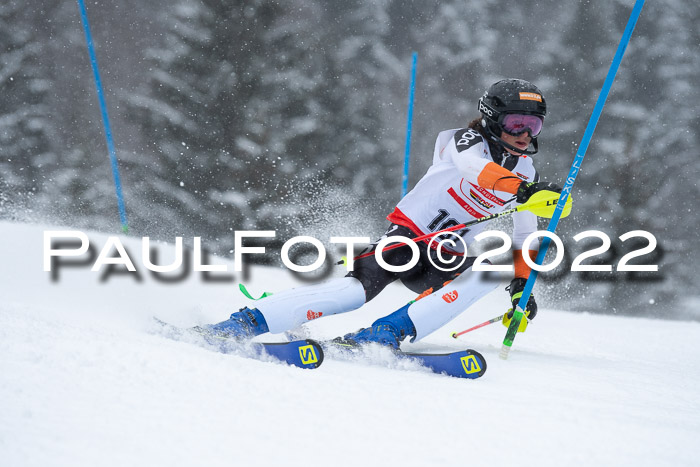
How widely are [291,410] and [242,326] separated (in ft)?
3.67

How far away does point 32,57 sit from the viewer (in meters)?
13.7

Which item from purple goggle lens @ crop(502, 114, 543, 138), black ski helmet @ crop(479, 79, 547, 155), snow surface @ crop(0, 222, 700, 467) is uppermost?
black ski helmet @ crop(479, 79, 547, 155)

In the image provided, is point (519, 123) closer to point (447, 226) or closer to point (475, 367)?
point (447, 226)

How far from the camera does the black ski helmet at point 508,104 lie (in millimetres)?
2766

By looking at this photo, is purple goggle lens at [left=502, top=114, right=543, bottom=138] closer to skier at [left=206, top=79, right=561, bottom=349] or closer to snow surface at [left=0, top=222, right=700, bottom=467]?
skier at [left=206, top=79, right=561, bottom=349]

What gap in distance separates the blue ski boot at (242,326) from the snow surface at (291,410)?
0.28 m

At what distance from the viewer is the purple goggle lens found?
2.79 meters

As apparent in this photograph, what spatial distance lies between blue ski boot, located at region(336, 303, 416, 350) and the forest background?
32.8 ft

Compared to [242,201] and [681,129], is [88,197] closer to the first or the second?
[242,201]

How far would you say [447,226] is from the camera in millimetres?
3025

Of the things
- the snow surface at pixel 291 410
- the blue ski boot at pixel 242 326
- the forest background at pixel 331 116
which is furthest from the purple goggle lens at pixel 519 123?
the forest background at pixel 331 116

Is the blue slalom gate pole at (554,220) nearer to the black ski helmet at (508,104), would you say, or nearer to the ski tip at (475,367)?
the black ski helmet at (508,104)

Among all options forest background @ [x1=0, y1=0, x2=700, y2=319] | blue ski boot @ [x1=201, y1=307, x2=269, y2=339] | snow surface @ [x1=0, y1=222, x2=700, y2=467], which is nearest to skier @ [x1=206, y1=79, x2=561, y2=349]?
blue ski boot @ [x1=201, y1=307, x2=269, y2=339]

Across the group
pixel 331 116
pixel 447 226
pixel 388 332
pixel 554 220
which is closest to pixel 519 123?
pixel 554 220
